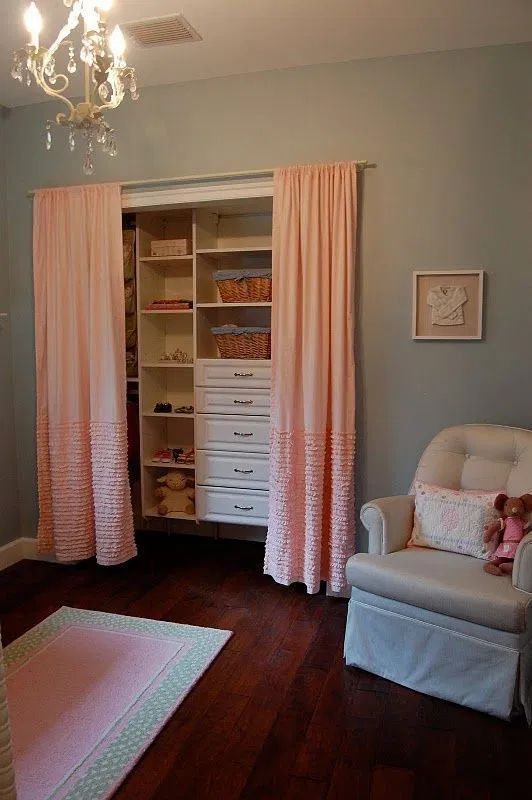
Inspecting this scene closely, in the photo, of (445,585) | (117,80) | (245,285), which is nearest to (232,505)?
(245,285)

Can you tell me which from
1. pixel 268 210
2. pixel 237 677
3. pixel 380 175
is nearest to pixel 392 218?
pixel 380 175

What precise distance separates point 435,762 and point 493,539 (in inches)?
34.0

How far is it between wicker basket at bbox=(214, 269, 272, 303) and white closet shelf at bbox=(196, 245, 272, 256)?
5.0 inches

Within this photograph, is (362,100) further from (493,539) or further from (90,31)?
(493,539)

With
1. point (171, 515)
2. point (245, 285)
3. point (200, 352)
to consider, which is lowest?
point (171, 515)

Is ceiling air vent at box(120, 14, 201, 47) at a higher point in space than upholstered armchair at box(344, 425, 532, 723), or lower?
higher

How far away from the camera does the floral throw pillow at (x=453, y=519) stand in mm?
2482

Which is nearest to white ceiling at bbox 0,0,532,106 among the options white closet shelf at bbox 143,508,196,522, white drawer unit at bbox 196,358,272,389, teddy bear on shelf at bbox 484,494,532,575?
white drawer unit at bbox 196,358,272,389

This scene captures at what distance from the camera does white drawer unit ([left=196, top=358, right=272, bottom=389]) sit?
350 cm

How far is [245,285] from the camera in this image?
3.57 m

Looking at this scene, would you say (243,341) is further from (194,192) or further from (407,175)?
(407,175)

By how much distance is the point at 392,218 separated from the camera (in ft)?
9.98

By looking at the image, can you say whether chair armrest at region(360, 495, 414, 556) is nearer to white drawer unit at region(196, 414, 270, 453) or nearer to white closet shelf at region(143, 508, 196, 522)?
white drawer unit at region(196, 414, 270, 453)

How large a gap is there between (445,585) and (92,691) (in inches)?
55.9
